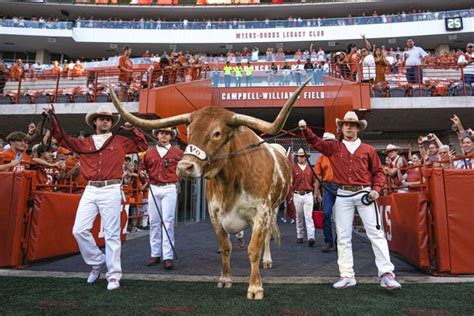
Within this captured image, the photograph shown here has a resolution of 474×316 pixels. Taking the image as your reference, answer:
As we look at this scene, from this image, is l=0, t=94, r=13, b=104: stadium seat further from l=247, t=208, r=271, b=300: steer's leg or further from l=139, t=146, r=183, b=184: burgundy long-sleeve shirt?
l=247, t=208, r=271, b=300: steer's leg

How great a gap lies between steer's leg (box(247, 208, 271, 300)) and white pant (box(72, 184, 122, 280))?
1681 millimetres

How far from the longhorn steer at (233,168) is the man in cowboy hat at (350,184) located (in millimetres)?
704

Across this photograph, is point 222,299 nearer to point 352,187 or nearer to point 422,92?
point 352,187

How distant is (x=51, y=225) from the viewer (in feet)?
19.5

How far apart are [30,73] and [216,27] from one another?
16520 mm

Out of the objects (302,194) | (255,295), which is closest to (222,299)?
(255,295)

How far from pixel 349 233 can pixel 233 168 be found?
168 cm

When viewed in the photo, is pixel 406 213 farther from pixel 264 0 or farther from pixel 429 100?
pixel 264 0

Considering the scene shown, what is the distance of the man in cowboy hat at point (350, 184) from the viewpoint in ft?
14.1

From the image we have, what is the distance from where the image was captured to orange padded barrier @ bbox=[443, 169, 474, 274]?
4738 mm

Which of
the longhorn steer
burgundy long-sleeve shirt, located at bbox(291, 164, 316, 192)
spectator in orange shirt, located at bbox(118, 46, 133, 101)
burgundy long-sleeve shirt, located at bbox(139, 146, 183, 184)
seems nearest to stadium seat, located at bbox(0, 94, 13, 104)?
spectator in orange shirt, located at bbox(118, 46, 133, 101)

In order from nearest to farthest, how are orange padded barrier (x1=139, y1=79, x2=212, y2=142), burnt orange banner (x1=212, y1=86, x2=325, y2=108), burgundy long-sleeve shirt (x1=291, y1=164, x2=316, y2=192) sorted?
burgundy long-sleeve shirt (x1=291, y1=164, x2=316, y2=192), orange padded barrier (x1=139, y1=79, x2=212, y2=142), burnt orange banner (x1=212, y1=86, x2=325, y2=108)

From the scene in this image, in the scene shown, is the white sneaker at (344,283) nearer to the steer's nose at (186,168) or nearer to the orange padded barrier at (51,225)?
the steer's nose at (186,168)

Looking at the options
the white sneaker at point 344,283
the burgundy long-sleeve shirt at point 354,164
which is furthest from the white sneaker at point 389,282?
the burgundy long-sleeve shirt at point 354,164
